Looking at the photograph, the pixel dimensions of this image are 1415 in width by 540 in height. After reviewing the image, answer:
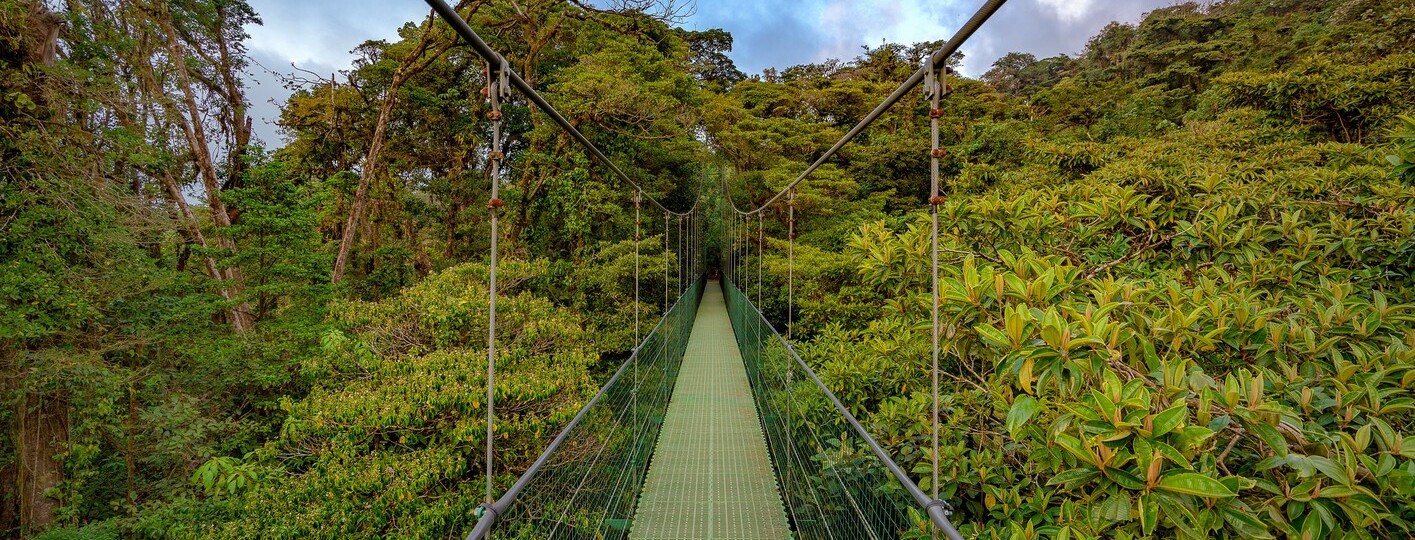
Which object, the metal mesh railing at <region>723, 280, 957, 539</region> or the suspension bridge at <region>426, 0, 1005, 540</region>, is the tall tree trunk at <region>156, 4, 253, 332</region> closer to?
the suspension bridge at <region>426, 0, 1005, 540</region>

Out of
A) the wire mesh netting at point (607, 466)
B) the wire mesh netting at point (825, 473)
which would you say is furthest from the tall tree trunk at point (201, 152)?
the wire mesh netting at point (825, 473)

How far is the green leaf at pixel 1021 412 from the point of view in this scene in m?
1.09

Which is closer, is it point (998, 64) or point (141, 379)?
point (141, 379)

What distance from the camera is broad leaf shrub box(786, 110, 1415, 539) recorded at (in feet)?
3.18

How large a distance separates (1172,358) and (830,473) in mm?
1131

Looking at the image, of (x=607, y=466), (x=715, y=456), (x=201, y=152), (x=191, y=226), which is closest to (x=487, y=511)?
(x=607, y=466)

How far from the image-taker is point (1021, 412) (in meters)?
1.11

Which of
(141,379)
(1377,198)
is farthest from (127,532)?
(1377,198)

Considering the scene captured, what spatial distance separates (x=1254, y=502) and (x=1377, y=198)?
5.86ft

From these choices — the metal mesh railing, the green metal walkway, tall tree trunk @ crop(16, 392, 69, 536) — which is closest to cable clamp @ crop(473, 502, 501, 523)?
the metal mesh railing

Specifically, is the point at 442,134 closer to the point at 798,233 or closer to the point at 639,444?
the point at 798,233

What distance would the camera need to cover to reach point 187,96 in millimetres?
7090

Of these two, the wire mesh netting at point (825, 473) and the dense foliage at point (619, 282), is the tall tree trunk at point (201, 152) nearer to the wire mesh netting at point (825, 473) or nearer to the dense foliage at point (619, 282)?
the dense foliage at point (619, 282)

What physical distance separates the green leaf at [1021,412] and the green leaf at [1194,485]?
219 mm
